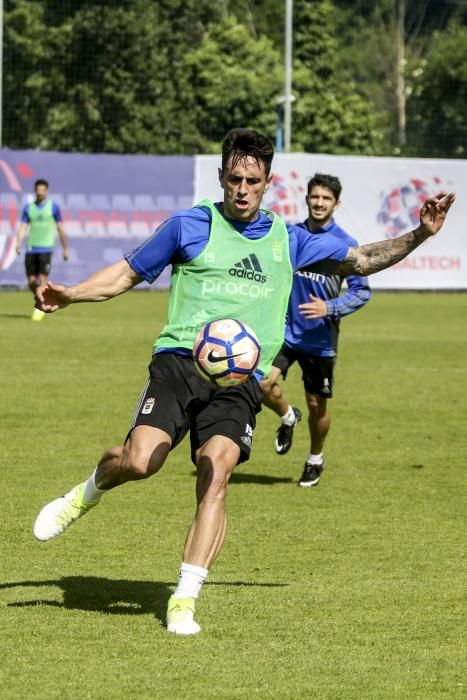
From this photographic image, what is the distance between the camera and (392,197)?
34.9 meters

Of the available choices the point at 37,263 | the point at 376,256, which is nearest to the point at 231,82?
the point at 37,263

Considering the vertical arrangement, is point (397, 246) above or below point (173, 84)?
below

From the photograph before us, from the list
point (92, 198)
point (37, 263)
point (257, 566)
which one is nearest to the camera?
point (257, 566)

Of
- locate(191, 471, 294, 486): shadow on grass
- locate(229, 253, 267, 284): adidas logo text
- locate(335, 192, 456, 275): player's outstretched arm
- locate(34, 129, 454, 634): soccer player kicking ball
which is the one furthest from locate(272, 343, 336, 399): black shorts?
locate(229, 253, 267, 284): adidas logo text

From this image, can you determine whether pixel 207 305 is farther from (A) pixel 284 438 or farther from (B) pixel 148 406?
(A) pixel 284 438

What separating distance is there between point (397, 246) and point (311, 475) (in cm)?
396

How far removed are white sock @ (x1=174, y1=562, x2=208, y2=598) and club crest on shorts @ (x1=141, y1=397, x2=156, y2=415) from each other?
2.37ft

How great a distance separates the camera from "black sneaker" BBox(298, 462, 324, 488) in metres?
10.8

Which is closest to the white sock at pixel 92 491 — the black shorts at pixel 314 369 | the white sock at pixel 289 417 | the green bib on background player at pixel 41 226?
the black shorts at pixel 314 369

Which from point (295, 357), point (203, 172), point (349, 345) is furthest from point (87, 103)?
point (295, 357)

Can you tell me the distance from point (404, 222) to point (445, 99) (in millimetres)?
23963

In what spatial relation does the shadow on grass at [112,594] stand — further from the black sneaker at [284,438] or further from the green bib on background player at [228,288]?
the black sneaker at [284,438]

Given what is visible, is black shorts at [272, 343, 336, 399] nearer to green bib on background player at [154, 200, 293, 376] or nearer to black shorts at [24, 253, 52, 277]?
green bib on background player at [154, 200, 293, 376]

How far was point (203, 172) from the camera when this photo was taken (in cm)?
3400
